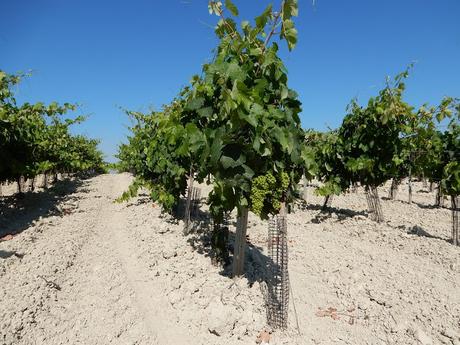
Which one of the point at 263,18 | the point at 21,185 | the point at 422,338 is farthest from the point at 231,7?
the point at 21,185

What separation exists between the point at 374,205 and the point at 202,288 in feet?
23.0

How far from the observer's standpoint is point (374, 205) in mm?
10062

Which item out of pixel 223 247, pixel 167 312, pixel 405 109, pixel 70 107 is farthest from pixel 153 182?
pixel 405 109

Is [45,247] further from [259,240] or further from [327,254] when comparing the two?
[327,254]

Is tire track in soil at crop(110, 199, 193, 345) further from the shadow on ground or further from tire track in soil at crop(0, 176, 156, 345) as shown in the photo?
the shadow on ground

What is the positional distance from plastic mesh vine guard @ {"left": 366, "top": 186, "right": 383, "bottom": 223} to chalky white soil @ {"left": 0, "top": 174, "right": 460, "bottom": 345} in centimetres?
113

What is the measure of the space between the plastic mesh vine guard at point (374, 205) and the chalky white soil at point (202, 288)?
1131mm

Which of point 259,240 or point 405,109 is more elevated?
point 405,109

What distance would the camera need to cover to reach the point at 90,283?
17.7ft

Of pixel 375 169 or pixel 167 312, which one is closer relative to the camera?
pixel 167 312

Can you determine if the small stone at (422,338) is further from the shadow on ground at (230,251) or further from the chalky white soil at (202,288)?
the shadow on ground at (230,251)

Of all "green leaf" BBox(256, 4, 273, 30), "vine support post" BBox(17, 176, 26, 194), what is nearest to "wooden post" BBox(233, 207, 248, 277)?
"green leaf" BBox(256, 4, 273, 30)

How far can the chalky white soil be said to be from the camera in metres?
4.04

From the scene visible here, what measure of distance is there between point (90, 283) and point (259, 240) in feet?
12.0
